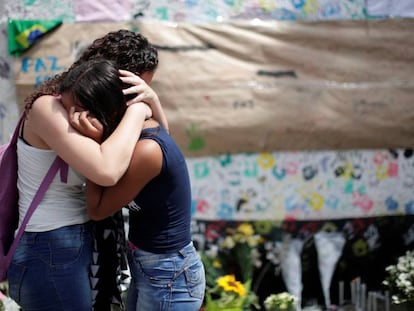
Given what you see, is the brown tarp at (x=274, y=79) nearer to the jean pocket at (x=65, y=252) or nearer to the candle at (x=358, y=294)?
the candle at (x=358, y=294)

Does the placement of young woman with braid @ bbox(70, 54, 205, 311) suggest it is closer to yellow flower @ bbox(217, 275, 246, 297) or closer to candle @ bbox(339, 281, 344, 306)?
yellow flower @ bbox(217, 275, 246, 297)

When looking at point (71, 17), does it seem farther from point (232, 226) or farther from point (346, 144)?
point (346, 144)

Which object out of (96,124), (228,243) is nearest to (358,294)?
(228,243)

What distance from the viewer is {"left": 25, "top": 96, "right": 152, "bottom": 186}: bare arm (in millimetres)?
1962

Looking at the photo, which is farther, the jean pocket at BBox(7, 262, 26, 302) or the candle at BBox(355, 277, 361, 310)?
the candle at BBox(355, 277, 361, 310)

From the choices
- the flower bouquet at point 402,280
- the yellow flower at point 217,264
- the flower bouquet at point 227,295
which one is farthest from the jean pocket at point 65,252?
the flower bouquet at point 402,280

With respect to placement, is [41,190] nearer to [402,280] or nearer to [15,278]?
[15,278]

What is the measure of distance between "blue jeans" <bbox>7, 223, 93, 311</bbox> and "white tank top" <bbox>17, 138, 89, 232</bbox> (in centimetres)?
3

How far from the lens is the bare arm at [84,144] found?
77.2 inches

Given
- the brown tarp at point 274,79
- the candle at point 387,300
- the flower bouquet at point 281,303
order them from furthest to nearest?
the candle at point 387,300, the brown tarp at point 274,79, the flower bouquet at point 281,303

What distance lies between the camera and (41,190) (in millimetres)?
2115

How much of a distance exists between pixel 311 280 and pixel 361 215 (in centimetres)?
57

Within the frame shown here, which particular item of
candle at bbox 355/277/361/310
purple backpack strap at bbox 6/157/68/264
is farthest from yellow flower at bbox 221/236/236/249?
purple backpack strap at bbox 6/157/68/264

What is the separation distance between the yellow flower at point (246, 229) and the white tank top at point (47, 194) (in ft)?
6.92
